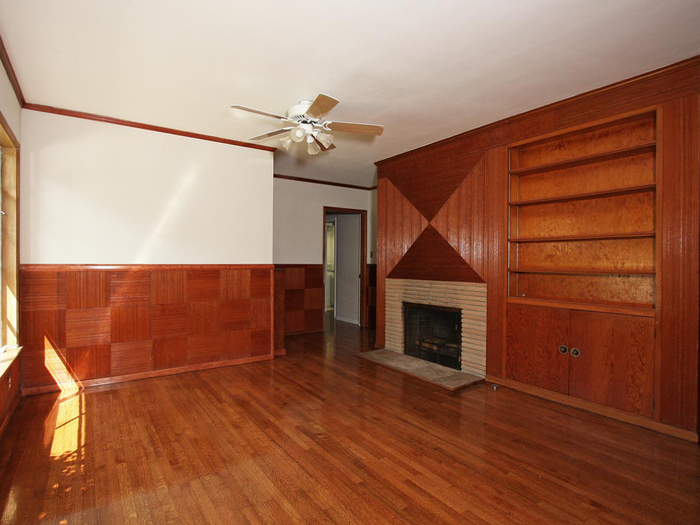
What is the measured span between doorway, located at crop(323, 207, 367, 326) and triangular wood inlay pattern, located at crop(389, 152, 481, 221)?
6.95 feet

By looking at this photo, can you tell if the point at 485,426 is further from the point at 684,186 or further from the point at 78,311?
the point at 78,311

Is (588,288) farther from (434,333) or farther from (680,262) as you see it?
(434,333)

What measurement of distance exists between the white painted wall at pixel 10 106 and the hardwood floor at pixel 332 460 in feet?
7.45

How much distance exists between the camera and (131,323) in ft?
12.5

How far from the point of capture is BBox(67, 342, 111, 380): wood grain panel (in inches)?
140

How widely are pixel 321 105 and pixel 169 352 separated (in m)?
2.98

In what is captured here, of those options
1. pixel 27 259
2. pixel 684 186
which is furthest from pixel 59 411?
pixel 684 186

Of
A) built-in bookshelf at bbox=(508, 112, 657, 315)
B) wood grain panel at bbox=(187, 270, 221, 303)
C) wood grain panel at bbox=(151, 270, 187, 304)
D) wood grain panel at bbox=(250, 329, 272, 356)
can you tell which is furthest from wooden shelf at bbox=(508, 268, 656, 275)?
wood grain panel at bbox=(151, 270, 187, 304)

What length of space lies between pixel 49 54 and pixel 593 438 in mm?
4504

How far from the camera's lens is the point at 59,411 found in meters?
3.01

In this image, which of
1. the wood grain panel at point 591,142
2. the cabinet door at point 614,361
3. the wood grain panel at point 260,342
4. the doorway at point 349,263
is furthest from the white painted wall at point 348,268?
the cabinet door at point 614,361

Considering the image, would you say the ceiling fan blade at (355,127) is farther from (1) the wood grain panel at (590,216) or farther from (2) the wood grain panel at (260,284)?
(2) the wood grain panel at (260,284)

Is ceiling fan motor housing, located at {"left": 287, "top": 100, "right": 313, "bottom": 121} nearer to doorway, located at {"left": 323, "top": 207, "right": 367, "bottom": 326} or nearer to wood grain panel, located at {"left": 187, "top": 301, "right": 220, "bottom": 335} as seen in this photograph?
wood grain panel, located at {"left": 187, "top": 301, "right": 220, "bottom": 335}

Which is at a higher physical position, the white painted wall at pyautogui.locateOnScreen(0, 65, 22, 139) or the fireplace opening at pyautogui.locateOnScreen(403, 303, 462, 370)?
the white painted wall at pyautogui.locateOnScreen(0, 65, 22, 139)
